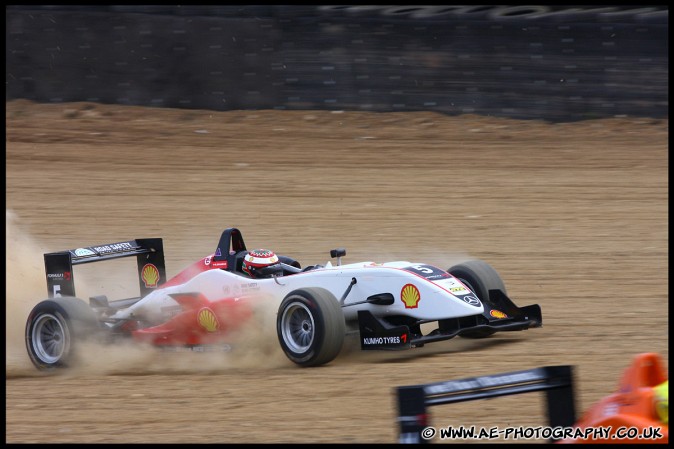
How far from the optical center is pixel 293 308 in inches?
345

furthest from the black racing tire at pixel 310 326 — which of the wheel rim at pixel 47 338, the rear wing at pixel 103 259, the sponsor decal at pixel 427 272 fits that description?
the rear wing at pixel 103 259

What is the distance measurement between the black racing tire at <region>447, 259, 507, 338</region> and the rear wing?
324 centimetres

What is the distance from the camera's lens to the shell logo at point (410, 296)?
880cm

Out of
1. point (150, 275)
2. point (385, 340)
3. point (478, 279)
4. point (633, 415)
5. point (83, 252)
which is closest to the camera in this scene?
point (633, 415)

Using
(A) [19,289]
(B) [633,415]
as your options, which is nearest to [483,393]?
(B) [633,415]

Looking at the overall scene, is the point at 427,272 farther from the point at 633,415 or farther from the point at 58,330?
the point at 633,415

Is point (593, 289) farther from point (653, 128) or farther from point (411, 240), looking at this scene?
point (653, 128)

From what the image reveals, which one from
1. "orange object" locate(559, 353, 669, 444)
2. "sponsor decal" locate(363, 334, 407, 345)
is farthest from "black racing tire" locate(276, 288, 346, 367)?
"orange object" locate(559, 353, 669, 444)

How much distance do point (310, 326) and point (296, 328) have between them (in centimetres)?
22

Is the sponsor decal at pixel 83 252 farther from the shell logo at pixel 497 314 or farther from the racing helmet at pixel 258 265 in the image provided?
the shell logo at pixel 497 314

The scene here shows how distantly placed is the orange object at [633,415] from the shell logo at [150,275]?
22.0 ft

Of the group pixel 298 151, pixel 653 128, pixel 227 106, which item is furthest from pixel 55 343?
pixel 653 128

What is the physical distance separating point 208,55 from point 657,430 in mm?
15610

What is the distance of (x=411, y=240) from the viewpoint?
1403 cm
